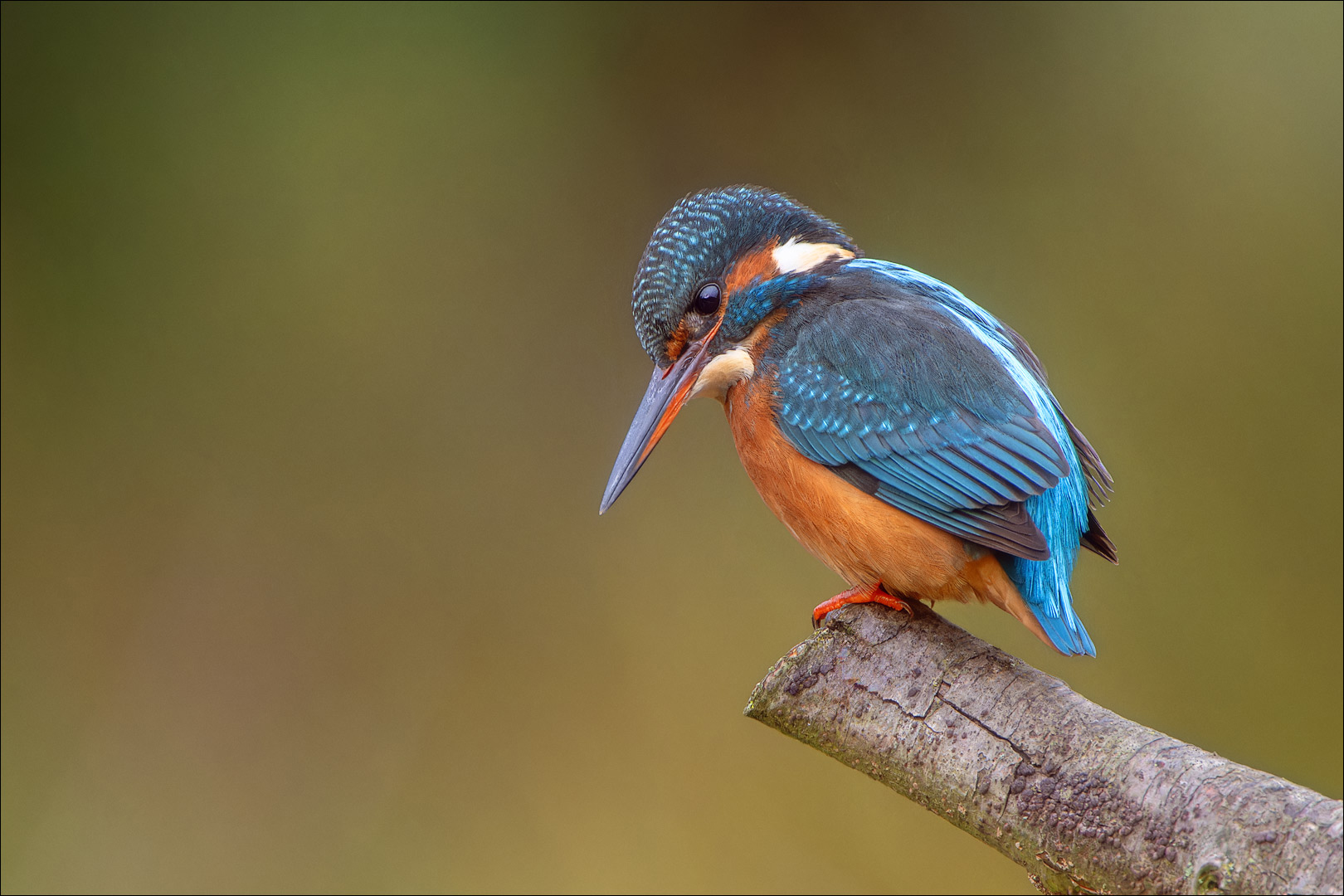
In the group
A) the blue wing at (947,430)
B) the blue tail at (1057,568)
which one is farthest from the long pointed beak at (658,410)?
the blue tail at (1057,568)

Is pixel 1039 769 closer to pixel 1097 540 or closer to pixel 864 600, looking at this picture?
pixel 864 600

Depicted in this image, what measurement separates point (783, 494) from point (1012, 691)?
1.70 feet

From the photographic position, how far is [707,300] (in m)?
1.74

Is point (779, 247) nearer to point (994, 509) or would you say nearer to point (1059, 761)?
point (994, 509)

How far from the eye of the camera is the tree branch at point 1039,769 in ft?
3.17

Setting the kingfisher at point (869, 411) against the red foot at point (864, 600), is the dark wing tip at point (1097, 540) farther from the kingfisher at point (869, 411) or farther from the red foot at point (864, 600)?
the red foot at point (864, 600)

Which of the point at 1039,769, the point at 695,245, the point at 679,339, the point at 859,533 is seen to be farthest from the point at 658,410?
the point at 1039,769

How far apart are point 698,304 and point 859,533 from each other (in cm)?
46

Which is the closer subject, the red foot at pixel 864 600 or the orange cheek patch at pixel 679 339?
the red foot at pixel 864 600

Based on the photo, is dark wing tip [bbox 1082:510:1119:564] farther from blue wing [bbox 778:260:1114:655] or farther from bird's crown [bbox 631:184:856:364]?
bird's crown [bbox 631:184:856:364]

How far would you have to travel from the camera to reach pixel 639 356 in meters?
3.16

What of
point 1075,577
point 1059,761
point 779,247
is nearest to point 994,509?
point 1059,761

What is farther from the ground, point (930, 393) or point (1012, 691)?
point (930, 393)

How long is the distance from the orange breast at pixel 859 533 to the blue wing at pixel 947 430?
2cm
